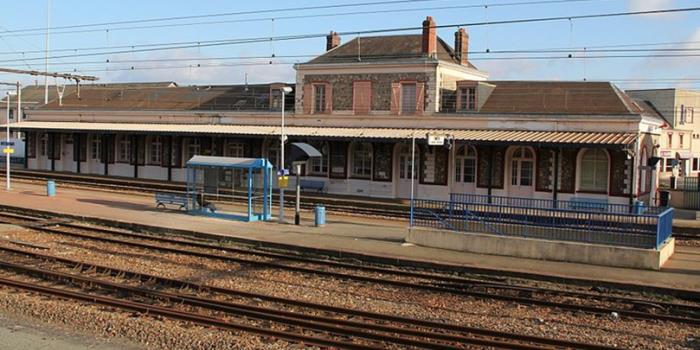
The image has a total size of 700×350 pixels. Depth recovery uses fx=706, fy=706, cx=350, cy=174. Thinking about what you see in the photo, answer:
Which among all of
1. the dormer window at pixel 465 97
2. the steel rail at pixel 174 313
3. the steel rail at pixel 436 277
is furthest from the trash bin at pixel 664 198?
the steel rail at pixel 174 313

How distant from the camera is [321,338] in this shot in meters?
10.1

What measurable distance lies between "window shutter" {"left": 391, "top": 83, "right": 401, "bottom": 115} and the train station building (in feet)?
0.18

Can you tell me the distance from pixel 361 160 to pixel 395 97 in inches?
137

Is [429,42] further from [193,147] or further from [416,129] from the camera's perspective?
[193,147]

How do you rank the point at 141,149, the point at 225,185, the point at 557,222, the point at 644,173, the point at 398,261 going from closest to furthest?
Answer: the point at 398,261 < the point at 557,222 < the point at 225,185 < the point at 644,173 < the point at 141,149

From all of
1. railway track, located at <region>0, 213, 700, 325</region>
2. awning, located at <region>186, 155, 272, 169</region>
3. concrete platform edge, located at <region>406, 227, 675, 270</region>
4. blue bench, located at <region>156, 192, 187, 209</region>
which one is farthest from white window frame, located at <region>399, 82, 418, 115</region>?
railway track, located at <region>0, 213, 700, 325</region>

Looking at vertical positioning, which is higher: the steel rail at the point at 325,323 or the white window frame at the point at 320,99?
the white window frame at the point at 320,99

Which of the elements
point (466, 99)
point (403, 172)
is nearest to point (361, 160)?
point (403, 172)

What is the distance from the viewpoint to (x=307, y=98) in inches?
1431

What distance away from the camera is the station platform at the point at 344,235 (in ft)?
49.9

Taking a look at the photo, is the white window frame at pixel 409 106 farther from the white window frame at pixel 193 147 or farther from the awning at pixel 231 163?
the white window frame at pixel 193 147

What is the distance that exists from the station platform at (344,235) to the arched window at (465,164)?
764 centimetres

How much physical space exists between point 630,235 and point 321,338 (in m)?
10.1

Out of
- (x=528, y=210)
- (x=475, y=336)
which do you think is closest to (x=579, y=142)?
(x=528, y=210)
